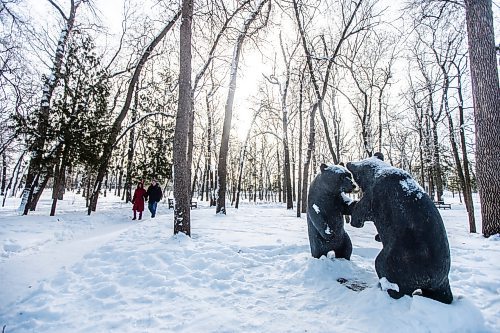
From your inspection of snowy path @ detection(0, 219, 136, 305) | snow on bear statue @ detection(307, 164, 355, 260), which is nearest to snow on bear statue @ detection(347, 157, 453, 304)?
snow on bear statue @ detection(307, 164, 355, 260)

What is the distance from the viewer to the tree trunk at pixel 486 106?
664 cm

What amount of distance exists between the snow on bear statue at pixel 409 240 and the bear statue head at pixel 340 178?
1001mm

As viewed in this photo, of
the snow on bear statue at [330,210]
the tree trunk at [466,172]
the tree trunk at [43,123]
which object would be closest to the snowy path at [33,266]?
the snow on bear statue at [330,210]

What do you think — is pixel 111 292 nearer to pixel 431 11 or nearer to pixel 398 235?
pixel 398 235

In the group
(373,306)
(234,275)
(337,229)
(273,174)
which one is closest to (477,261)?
(337,229)

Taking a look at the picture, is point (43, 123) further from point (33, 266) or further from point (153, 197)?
point (33, 266)

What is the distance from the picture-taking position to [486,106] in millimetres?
6844

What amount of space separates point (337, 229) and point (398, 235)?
1.66m

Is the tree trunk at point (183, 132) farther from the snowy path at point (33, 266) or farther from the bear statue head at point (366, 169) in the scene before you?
the bear statue head at point (366, 169)

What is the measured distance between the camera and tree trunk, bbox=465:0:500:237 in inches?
262

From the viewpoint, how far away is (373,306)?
315 centimetres

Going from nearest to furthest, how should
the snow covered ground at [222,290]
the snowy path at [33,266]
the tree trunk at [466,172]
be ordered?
the snow covered ground at [222,290]
the snowy path at [33,266]
the tree trunk at [466,172]

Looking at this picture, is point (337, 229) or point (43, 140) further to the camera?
point (43, 140)

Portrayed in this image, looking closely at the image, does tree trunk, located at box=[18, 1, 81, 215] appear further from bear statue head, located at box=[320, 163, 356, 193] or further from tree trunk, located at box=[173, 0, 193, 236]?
bear statue head, located at box=[320, 163, 356, 193]
